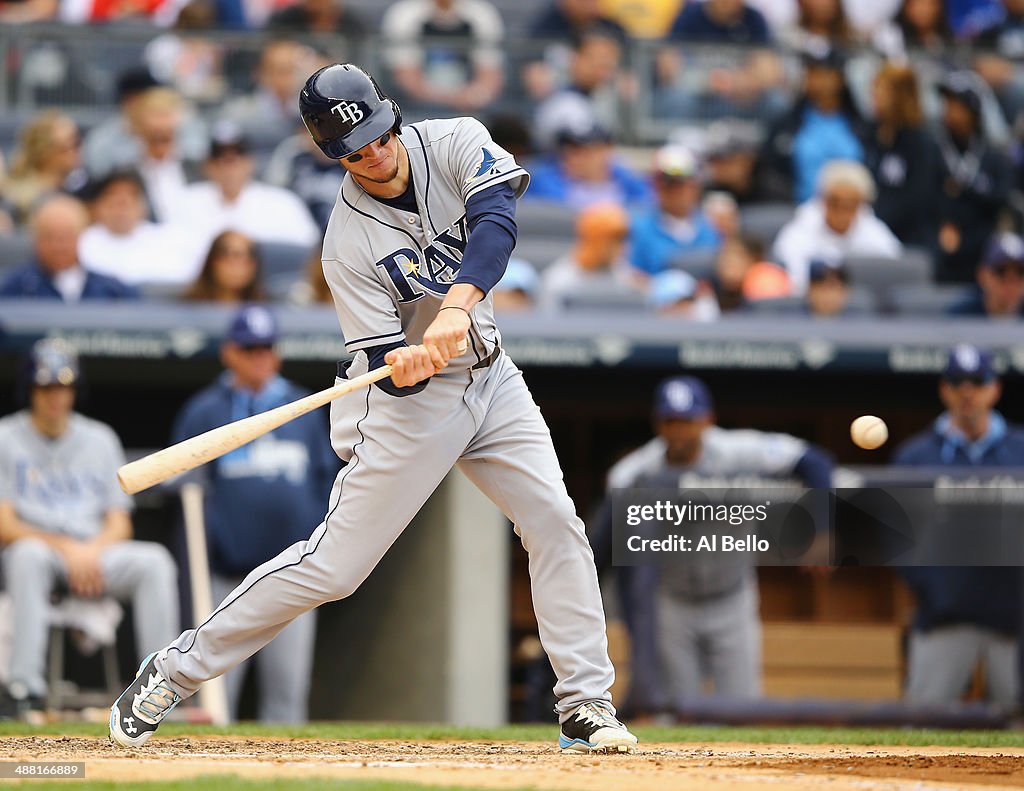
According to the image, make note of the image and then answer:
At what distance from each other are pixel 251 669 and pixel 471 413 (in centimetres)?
372

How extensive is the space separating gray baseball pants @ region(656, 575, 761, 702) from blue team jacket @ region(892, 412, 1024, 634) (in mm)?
737

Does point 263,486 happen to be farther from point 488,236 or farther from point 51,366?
point 488,236

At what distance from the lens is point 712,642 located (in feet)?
23.6

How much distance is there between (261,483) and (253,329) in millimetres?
670

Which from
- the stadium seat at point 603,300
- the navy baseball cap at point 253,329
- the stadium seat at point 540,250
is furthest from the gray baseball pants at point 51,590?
the stadium seat at point 540,250

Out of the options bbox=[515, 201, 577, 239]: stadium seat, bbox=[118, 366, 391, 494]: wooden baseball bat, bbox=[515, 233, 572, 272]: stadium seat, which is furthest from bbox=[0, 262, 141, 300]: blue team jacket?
bbox=[118, 366, 391, 494]: wooden baseball bat

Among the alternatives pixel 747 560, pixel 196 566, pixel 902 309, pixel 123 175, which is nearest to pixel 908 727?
pixel 747 560

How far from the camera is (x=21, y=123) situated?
9297 mm

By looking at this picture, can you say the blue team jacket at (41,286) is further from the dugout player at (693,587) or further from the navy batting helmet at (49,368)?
the dugout player at (693,587)

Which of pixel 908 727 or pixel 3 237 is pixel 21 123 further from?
pixel 908 727

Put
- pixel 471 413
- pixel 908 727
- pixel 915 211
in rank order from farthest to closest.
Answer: pixel 915 211 < pixel 908 727 < pixel 471 413

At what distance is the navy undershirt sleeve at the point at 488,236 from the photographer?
4.12 meters

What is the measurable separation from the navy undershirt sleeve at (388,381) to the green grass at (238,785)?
3.31ft

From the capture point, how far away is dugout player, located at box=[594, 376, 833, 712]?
706 centimetres
